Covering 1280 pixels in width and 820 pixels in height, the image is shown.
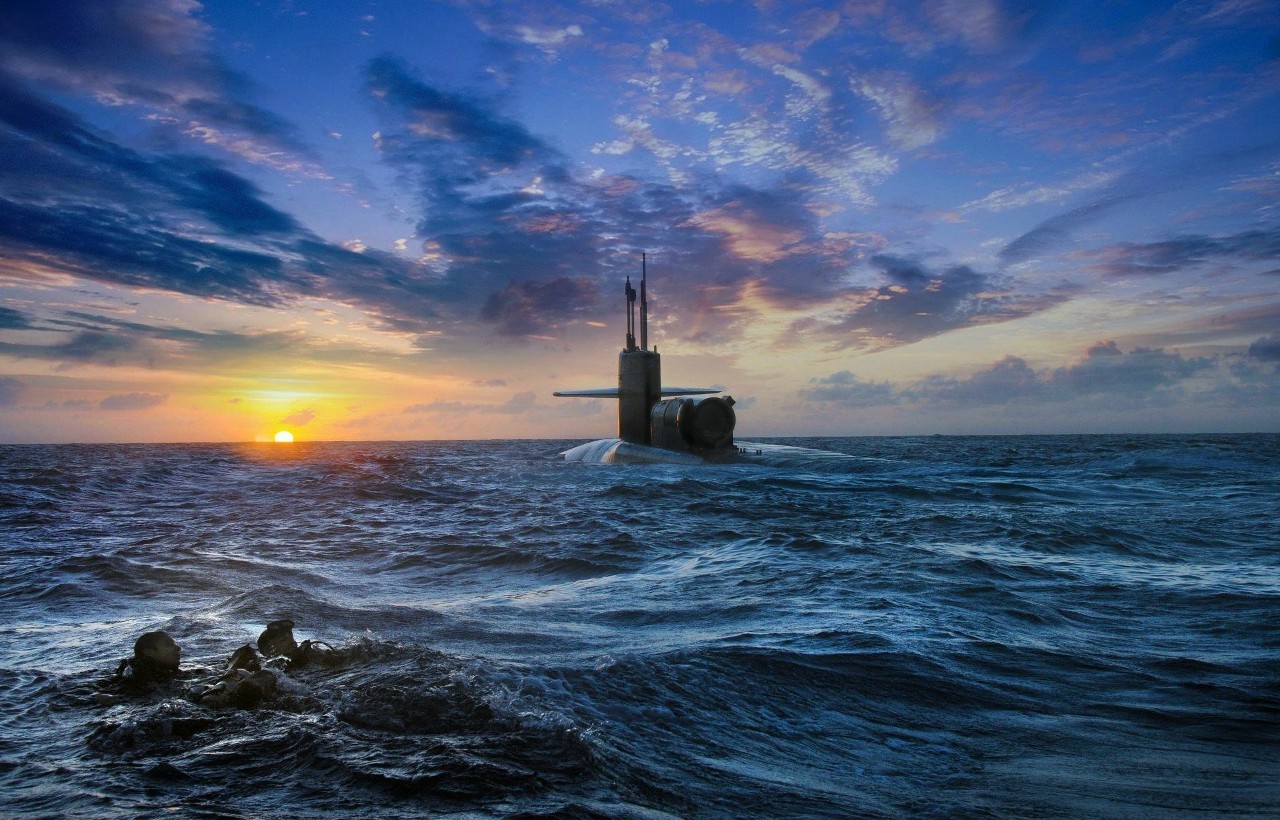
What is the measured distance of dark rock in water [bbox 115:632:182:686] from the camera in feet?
18.0

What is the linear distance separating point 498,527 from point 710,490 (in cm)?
885

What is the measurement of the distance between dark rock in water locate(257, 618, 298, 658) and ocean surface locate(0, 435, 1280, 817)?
37 centimetres

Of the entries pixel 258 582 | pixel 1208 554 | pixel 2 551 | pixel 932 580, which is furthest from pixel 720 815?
pixel 2 551

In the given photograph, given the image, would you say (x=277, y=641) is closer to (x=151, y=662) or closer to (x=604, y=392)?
(x=151, y=662)

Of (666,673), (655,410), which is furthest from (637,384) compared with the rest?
(666,673)

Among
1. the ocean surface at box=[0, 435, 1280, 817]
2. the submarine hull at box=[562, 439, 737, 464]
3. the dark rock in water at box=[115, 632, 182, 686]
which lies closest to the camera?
the ocean surface at box=[0, 435, 1280, 817]

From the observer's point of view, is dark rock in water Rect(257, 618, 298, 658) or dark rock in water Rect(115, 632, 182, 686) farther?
dark rock in water Rect(257, 618, 298, 658)

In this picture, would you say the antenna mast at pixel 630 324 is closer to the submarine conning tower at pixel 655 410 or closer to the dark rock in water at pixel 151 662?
the submarine conning tower at pixel 655 410

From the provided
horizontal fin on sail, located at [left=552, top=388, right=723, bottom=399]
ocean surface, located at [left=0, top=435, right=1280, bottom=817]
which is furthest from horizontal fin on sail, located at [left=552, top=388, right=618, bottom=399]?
ocean surface, located at [left=0, top=435, right=1280, bottom=817]

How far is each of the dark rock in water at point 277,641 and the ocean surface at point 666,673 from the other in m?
0.37

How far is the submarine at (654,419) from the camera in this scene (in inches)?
1313

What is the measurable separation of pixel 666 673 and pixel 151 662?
3922mm

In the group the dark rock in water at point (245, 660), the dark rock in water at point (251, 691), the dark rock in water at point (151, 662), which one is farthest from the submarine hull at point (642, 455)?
the dark rock in water at point (251, 691)

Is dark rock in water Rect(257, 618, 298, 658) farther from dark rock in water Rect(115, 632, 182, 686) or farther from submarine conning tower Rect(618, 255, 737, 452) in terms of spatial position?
submarine conning tower Rect(618, 255, 737, 452)
